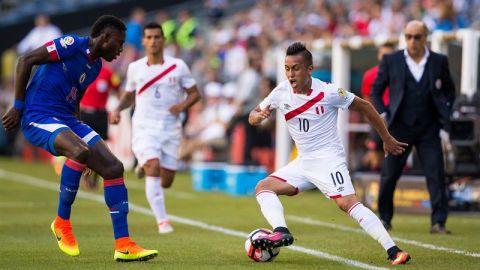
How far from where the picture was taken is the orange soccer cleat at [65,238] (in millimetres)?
9914

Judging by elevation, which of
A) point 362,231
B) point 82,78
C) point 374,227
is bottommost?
point 362,231

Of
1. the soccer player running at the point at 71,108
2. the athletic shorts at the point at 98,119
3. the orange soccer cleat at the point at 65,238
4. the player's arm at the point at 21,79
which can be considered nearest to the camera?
the player's arm at the point at 21,79

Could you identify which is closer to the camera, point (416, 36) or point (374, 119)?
point (374, 119)

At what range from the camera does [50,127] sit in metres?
9.43

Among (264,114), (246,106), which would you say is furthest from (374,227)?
(246,106)

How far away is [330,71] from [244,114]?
199 cm

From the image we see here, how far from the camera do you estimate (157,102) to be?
13.1 meters

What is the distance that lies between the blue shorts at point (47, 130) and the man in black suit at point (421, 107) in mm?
4250

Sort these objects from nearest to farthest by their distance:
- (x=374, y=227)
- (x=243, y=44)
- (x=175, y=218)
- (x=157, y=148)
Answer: (x=374, y=227)
(x=157, y=148)
(x=175, y=218)
(x=243, y=44)

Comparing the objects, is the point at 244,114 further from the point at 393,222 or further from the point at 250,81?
the point at 393,222

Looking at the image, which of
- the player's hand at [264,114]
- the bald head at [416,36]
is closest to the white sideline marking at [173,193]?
the bald head at [416,36]

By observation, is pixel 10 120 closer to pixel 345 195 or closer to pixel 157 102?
pixel 345 195

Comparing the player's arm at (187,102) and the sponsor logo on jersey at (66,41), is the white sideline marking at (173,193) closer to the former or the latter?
the player's arm at (187,102)

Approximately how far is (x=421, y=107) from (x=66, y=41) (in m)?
4.78
